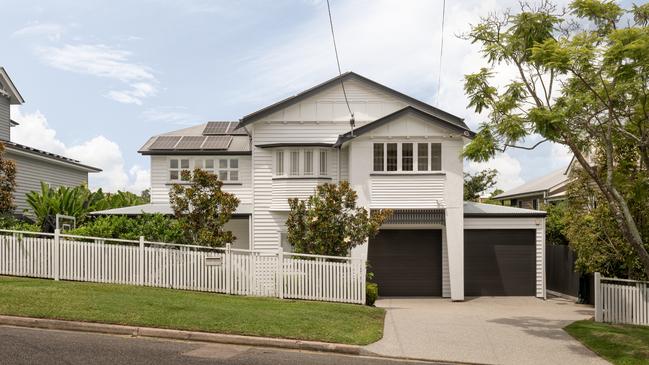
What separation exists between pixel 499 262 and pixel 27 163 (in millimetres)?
21643

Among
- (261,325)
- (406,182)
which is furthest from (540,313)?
(261,325)

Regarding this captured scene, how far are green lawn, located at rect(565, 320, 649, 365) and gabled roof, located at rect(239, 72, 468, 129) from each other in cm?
1023

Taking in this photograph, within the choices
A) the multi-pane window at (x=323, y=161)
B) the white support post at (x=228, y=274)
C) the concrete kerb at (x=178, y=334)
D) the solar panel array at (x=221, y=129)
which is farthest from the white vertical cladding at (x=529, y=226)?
the concrete kerb at (x=178, y=334)

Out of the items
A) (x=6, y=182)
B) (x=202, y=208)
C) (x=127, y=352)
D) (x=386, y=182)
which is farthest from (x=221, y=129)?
(x=127, y=352)

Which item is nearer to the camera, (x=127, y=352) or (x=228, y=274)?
(x=127, y=352)

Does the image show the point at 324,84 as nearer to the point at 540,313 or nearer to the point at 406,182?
the point at 406,182

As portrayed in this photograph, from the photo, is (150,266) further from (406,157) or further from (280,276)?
(406,157)

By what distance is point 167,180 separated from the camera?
25.5 metres

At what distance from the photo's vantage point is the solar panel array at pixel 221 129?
27.6m

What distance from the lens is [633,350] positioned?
12.4 meters

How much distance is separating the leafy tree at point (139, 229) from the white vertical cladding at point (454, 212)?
917cm

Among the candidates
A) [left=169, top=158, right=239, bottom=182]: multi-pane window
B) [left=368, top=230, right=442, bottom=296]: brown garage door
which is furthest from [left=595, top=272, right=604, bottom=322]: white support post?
[left=169, top=158, right=239, bottom=182]: multi-pane window

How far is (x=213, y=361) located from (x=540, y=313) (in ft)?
38.6

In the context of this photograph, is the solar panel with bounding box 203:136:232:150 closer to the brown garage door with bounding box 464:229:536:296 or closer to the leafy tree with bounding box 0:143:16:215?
the leafy tree with bounding box 0:143:16:215
